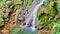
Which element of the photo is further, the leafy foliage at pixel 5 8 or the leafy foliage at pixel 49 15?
the leafy foliage at pixel 5 8

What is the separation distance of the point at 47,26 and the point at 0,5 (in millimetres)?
3085

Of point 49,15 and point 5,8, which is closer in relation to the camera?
point 49,15

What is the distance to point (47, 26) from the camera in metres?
7.96

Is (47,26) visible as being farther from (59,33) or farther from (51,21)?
(59,33)

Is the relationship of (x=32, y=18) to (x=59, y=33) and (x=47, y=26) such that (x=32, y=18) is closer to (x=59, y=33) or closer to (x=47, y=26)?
(x=47, y=26)

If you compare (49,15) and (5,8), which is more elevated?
(5,8)

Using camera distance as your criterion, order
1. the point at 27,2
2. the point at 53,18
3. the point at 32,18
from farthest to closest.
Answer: the point at 27,2 < the point at 32,18 < the point at 53,18

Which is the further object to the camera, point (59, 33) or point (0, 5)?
point (0, 5)

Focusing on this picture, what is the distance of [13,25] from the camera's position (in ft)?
28.7

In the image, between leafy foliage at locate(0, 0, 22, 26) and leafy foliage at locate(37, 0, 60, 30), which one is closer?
leafy foliage at locate(37, 0, 60, 30)

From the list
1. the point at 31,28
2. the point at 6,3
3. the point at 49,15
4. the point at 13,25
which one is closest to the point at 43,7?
the point at 49,15

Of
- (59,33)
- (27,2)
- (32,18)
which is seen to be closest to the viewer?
(59,33)

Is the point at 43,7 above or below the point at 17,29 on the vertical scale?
above

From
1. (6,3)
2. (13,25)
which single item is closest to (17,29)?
(13,25)
